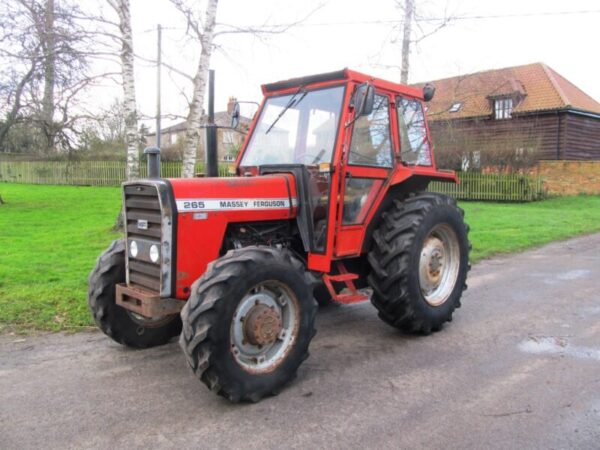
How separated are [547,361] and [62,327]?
457 cm

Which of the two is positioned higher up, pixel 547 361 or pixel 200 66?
pixel 200 66

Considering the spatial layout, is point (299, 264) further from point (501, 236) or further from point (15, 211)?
point (15, 211)

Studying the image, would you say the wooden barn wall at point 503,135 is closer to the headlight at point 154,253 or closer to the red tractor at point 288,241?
the red tractor at point 288,241

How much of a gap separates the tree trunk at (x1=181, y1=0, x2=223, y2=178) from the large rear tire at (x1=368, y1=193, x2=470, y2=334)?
20.0ft

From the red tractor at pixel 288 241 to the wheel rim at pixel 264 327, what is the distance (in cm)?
1

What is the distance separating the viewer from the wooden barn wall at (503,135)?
77.4ft

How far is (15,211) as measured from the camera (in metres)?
15.2

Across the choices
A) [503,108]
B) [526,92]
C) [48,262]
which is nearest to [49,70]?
[48,262]

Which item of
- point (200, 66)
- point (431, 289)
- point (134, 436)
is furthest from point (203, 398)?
point (200, 66)

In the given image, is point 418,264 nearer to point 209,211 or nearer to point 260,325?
point 260,325

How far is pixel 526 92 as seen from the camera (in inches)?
1131

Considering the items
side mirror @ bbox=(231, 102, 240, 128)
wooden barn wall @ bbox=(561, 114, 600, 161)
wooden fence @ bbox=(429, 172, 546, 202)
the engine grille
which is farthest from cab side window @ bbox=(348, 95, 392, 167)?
wooden barn wall @ bbox=(561, 114, 600, 161)

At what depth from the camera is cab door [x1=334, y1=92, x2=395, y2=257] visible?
4789 millimetres

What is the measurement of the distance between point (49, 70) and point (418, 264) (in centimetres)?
982
